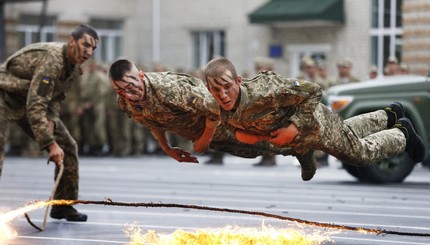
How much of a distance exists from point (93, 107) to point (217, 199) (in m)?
11.7

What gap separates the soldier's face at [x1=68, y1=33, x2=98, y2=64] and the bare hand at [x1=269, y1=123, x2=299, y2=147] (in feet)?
7.61

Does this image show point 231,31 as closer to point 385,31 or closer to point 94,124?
point 385,31

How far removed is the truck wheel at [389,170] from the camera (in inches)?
630

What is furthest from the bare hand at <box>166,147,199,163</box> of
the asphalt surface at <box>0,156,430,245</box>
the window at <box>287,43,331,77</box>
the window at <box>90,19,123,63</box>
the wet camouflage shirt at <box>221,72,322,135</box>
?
the window at <box>90,19,123,63</box>

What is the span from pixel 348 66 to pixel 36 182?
6.78 meters

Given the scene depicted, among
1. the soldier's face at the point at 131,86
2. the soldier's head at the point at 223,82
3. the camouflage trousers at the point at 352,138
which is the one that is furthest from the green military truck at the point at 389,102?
the soldier's head at the point at 223,82

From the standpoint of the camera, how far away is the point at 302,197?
46.4 feet

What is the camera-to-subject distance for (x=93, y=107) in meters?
25.1

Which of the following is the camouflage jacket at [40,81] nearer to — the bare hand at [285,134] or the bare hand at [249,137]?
the bare hand at [249,137]

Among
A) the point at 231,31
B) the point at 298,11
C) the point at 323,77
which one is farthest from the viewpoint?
the point at 231,31

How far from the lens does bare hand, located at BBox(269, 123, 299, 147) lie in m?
8.70

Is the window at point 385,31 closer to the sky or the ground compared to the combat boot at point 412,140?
closer to the sky

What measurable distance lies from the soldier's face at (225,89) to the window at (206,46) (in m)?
26.8

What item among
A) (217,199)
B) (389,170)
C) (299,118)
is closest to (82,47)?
(299,118)
